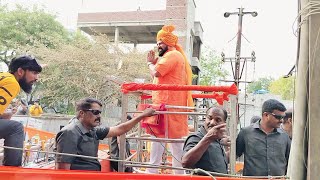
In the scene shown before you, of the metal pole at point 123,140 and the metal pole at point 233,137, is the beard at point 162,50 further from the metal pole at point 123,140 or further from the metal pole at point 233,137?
the metal pole at point 233,137

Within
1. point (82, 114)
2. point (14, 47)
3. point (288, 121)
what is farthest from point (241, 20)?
point (14, 47)

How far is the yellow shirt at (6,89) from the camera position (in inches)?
98.3

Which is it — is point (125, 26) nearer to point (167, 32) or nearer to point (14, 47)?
point (14, 47)

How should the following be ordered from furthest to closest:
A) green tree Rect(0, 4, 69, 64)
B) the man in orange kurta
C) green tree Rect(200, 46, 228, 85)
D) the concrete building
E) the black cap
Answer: green tree Rect(200, 46, 228, 85) < the concrete building < green tree Rect(0, 4, 69, 64) < the man in orange kurta < the black cap

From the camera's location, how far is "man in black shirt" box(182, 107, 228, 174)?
7.67 feet

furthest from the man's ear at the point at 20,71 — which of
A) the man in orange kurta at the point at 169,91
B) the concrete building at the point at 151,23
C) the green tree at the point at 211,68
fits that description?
the green tree at the point at 211,68

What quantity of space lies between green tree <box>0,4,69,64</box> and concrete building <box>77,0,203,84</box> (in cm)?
321

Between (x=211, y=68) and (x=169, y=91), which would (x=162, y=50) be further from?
(x=211, y=68)

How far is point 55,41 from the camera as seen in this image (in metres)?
22.9

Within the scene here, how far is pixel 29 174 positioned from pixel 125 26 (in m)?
27.9

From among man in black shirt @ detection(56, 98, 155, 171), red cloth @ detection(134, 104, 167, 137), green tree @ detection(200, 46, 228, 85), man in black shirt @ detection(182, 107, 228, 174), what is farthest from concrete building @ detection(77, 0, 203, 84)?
man in black shirt @ detection(182, 107, 228, 174)

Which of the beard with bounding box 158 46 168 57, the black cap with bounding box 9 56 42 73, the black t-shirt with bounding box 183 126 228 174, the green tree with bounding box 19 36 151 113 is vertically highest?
the green tree with bounding box 19 36 151 113

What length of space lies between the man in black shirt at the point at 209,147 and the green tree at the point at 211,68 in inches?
1135

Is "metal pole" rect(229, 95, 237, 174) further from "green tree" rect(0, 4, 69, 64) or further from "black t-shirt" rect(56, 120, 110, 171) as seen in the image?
"green tree" rect(0, 4, 69, 64)
